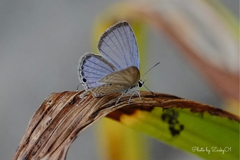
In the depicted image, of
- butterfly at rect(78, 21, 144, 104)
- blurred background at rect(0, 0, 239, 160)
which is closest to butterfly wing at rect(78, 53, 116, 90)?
butterfly at rect(78, 21, 144, 104)

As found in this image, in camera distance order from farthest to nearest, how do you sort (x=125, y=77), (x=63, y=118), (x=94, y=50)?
1. (x=94, y=50)
2. (x=125, y=77)
3. (x=63, y=118)

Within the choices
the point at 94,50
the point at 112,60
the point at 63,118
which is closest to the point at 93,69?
the point at 112,60

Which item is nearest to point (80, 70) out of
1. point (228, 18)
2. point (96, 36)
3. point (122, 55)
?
point (122, 55)

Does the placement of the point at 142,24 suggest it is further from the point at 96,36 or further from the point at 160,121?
the point at 160,121

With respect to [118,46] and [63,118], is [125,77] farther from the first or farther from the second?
[63,118]

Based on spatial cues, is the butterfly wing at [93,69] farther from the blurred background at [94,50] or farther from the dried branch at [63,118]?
the blurred background at [94,50]

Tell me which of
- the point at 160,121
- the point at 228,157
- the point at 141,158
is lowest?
the point at 141,158
